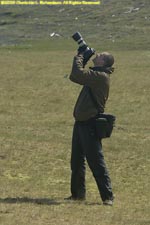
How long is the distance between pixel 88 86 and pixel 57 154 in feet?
17.0

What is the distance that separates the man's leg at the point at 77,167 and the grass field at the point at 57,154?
25cm

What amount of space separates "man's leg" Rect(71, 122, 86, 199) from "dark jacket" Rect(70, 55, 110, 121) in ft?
Result: 1.30

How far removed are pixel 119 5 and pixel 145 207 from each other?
357ft

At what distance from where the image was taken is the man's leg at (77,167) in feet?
33.1

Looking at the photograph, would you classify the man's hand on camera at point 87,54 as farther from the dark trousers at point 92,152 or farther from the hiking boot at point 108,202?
the hiking boot at point 108,202

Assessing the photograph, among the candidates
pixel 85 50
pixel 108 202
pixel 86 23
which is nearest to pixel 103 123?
pixel 85 50

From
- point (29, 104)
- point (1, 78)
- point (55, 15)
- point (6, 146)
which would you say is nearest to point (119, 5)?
point (55, 15)

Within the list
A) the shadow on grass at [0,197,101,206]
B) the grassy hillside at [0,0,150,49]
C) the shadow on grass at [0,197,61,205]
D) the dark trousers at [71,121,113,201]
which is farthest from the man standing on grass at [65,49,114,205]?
the grassy hillside at [0,0,150,49]

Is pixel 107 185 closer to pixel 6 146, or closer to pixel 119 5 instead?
pixel 6 146

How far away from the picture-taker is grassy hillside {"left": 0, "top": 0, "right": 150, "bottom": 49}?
76500 millimetres

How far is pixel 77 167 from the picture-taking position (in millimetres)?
10211

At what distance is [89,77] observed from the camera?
954cm

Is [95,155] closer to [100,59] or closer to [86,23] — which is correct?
[100,59]

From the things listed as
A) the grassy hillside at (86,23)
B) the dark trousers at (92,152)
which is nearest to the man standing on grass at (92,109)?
the dark trousers at (92,152)
